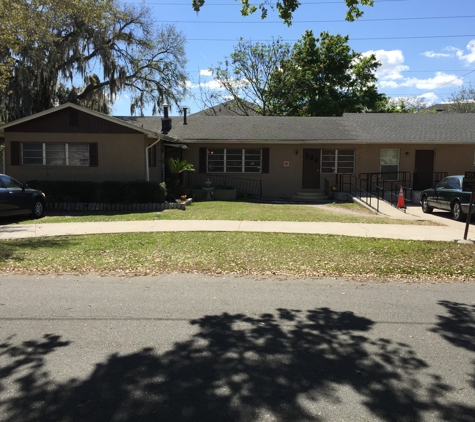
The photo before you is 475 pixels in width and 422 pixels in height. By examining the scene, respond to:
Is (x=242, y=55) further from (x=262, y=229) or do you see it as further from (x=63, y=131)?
(x=262, y=229)

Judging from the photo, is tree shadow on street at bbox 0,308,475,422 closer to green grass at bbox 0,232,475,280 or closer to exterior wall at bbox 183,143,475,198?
green grass at bbox 0,232,475,280

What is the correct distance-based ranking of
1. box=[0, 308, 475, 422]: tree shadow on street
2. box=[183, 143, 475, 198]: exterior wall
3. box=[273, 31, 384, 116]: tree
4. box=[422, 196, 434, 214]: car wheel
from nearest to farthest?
box=[0, 308, 475, 422]: tree shadow on street
box=[422, 196, 434, 214]: car wheel
box=[183, 143, 475, 198]: exterior wall
box=[273, 31, 384, 116]: tree

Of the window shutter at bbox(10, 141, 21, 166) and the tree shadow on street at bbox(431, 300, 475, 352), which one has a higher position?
the window shutter at bbox(10, 141, 21, 166)

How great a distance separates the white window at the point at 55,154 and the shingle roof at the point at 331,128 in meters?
3.99

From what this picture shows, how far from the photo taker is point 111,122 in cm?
1780

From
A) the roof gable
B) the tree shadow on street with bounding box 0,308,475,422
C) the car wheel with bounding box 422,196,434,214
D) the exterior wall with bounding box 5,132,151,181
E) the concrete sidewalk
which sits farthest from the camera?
the exterior wall with bounding box 5,132,151,181

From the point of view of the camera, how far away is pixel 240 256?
892 cm

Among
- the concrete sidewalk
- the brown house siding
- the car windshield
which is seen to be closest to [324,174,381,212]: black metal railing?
the concrete sidewalk

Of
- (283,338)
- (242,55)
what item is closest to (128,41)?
(242,55)

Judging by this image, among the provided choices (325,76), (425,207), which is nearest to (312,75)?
(325,76)

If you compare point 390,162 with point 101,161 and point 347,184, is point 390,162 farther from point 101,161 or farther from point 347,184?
point 101,161

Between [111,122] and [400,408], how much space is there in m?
16.3

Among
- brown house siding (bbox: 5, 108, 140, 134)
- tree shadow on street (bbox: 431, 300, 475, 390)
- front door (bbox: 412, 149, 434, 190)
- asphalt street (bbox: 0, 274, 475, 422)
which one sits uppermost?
brown house siding (bbox: 5, 108, 140, 134)

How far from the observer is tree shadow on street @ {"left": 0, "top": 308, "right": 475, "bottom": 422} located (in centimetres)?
337
